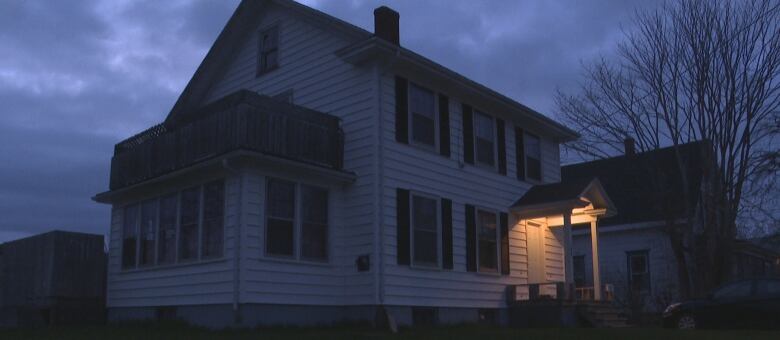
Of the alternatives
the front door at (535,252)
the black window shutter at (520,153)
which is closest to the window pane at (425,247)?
the front door at (535,252)

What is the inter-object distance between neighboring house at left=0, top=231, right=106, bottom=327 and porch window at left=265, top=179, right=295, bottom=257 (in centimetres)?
696

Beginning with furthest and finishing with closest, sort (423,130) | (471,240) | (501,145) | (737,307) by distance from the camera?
(501,145), (471,240), (423,130), (737,307)

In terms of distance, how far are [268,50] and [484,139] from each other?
19.8 feet

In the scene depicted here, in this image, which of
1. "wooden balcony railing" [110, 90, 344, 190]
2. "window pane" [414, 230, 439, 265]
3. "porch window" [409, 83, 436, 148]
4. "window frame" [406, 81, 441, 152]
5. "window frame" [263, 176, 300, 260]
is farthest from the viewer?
"porch window" [409, 83, 436, 148]

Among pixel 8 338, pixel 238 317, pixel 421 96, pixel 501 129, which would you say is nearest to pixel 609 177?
pixel 501 129

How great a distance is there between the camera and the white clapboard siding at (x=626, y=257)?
27438 millimetres

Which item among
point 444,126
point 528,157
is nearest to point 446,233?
point 444,126

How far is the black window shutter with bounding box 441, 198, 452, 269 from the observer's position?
18.6 metres

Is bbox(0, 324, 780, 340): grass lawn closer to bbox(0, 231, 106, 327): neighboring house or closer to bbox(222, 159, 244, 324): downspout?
bbox(222, 159, 244, 324): downspout

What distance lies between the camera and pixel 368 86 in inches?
691

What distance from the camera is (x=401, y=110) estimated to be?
18.0 m

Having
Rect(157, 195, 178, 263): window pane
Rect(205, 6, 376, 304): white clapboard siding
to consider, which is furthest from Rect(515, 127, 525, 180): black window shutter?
Rect(157, 195, 178, 263): window pane

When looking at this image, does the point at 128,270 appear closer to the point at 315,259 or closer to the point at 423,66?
the point at 315,259

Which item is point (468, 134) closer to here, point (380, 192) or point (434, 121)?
point (434, 121)
